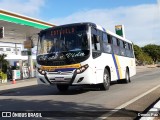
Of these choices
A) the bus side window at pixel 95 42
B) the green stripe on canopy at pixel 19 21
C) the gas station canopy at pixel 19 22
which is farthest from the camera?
the gas station canopy at pixel 19 22

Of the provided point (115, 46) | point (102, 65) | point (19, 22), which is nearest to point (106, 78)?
point (102, 65)

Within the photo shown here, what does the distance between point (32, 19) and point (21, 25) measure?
1521 millimetres

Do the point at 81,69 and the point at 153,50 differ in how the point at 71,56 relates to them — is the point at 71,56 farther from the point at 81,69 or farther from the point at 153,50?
the point at 153,50

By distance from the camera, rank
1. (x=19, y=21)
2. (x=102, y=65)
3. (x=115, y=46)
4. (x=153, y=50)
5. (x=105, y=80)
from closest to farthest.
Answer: (x=102, y=65)
(x=105, y=80)
(x=115, y=46)
(x=19, y=21)
(x=153, y=50)

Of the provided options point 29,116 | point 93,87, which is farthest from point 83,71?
point 29,116

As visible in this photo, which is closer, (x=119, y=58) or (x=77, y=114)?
(x=77, y=114)

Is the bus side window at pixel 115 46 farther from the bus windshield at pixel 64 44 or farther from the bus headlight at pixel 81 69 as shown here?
the bus headlight at pixel 81 69

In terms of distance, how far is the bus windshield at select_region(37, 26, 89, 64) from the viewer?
13781 mm

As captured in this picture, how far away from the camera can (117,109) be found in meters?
9.94

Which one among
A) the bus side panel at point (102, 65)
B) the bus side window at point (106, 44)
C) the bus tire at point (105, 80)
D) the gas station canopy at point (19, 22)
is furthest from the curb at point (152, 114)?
the gas station canopy at point (19, 22)

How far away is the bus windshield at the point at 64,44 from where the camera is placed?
1378 centimetres

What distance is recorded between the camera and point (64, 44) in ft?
46.2

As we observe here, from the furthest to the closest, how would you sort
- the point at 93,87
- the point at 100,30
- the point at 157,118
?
the point at 93,87
the point at 100,30
the point at 157,118

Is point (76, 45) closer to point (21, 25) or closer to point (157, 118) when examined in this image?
point (157, 118)
